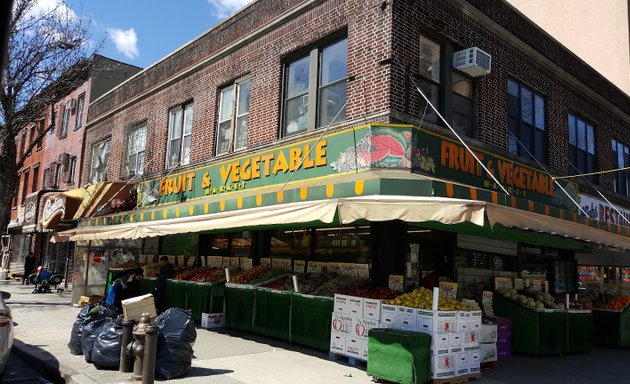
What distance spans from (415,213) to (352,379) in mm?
2551

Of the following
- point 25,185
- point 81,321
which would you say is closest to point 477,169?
point 81,321

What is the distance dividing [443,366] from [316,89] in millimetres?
6494

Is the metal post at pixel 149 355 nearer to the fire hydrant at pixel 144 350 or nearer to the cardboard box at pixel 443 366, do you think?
the fire hydrant at pixel 144 350

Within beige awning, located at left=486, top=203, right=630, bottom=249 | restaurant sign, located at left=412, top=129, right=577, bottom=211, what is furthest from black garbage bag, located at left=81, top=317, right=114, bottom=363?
beige awning, located at left=486, top=203, right=630, bottom=249

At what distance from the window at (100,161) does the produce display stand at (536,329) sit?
16468 millimetres

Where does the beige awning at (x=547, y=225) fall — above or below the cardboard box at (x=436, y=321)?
above

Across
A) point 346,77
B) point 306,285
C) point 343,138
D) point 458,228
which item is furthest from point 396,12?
point 306,285

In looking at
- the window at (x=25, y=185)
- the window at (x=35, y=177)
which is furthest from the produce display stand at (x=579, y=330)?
the window at (x=25, y=185)

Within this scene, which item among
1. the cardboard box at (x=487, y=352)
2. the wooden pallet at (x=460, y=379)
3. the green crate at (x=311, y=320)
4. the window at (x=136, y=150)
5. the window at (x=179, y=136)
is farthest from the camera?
the window at (x=136, y=150)

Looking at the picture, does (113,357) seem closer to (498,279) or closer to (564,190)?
(498,279)

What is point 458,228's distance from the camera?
958 cm

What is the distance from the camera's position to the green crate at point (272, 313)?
32.4 ft

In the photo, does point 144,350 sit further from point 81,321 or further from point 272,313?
point 272,313

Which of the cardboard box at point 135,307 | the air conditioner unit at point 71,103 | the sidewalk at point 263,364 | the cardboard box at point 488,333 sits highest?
the air conditioner unit at point 71,103
